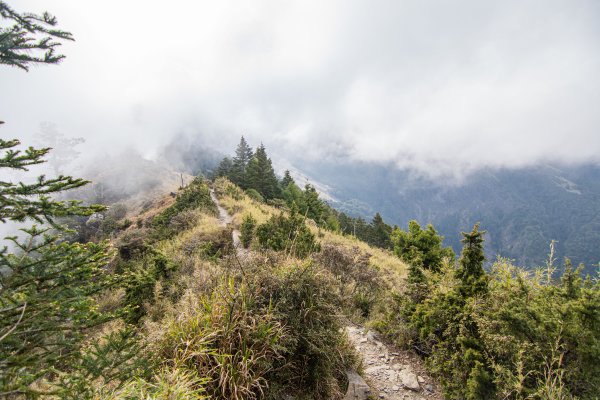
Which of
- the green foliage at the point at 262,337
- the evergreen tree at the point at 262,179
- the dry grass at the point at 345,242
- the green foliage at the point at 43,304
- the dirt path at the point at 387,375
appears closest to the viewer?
the green foliage at the point at 43,304

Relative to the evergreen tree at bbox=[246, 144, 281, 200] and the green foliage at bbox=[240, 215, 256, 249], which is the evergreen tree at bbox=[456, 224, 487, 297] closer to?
the green foliage at bbox=[240, 215, 256, 249]

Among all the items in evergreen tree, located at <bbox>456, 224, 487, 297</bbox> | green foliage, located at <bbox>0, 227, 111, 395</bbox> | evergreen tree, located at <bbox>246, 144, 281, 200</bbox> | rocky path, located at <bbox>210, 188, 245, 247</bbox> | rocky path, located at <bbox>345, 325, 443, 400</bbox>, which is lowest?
rocky path, located at <bbox>345, 325, 443, 400</bbox>

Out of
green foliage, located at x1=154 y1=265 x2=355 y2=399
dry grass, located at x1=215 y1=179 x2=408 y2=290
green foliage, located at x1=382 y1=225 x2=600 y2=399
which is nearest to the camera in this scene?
green foliage, located at x1=154 y1=265 x2=355 y2=399

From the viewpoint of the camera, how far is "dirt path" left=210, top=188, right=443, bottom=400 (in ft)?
16.3

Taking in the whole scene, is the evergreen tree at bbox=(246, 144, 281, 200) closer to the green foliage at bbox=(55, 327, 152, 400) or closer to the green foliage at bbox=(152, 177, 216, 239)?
the green foliage at bbox=(152, 177, 216, 239)

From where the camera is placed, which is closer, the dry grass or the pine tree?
the pine tree

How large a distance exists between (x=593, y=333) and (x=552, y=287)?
94 cm

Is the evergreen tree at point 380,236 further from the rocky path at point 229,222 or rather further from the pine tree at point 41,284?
the pine tree at point 41,284

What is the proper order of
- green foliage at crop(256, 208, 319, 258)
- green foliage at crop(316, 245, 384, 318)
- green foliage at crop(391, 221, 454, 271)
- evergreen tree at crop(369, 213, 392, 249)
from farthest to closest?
evergreen tree at crop(369, 213, 392, 249)
green foliage at crop(391, 221, 454, 271)
green foliage at crop(256, 208, 319, 258)
green foliage at crop(316, 245, 384, 318)

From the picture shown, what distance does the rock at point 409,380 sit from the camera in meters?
5.91

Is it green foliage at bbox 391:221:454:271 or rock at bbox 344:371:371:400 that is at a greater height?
green foliage at bbox 391:221:454:271

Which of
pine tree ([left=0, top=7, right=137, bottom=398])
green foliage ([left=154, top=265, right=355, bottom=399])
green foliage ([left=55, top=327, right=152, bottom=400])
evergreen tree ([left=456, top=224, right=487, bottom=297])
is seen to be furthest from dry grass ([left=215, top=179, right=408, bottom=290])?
pine tree ([left=0, top=7, right=137, bottom=398])

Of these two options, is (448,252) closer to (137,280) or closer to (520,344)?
(520,344)

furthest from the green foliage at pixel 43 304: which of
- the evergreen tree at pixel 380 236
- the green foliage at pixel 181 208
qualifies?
the evergreen tree at pixel 380 236
